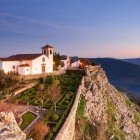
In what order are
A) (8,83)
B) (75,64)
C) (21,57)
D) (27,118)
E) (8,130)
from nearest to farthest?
(8,130), (27,118), (8,83), (21,57), (75,64)

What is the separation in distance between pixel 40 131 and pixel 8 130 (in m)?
14.3

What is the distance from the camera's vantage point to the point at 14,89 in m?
68.4

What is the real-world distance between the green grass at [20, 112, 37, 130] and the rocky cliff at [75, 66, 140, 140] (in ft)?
25.9

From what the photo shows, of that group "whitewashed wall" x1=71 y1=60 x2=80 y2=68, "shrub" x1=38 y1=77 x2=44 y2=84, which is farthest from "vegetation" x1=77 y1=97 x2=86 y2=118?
"whitewashed wall" x1=71 y1=60 x2=80 y2=68

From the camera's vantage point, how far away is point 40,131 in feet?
130

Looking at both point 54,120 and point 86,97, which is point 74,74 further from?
point 54,120

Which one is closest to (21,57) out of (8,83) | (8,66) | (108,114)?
(8,66)

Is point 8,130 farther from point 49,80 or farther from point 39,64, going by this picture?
point 39,64

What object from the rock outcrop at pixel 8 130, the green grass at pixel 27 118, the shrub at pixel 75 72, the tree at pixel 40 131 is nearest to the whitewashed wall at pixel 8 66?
the shrub at pixel 75 72

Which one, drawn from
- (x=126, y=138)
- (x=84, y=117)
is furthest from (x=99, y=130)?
(x=126, y=138)

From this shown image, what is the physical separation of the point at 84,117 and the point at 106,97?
27194 mm

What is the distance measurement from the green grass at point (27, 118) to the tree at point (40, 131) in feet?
6.15

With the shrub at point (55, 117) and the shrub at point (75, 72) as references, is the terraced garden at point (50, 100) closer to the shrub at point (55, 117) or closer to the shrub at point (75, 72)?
the shrub at point (55, 117)

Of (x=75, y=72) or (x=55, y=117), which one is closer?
(x=55, y=117)
